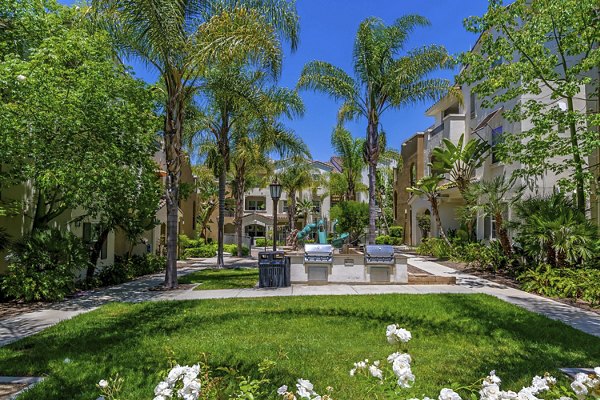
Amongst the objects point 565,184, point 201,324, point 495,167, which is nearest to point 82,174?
point 201,324

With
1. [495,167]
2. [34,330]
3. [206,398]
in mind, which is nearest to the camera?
[206,398]

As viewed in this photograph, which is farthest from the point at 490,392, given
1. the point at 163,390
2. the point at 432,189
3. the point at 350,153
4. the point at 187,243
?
the point at 350,153

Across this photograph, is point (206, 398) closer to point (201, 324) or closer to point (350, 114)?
point (201, 324)

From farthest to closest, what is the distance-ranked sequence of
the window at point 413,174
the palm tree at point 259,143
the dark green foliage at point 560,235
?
the window at point 413,174 < the palm tree at point 259,143 < the dark green foliage at point 560,235

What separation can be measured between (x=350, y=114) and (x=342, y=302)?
10.6 metres

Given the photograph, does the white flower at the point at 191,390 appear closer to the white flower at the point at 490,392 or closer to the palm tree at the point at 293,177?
the white flower at the point at 490,392

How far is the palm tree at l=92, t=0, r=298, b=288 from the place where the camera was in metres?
11.7

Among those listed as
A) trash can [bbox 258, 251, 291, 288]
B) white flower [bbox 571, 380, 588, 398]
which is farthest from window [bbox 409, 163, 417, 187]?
white flower [bbox 571, 380, 588, 398]

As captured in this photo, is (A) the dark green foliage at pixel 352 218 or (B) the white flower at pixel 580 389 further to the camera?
(A) the dark green foliage at pixel 352 218

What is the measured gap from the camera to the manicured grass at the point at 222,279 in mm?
13031

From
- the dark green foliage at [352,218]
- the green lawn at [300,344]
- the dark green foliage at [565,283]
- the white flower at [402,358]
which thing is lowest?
the green lawn at [300,344]

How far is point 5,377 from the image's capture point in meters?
5.14

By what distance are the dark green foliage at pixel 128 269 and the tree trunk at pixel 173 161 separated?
285 cm

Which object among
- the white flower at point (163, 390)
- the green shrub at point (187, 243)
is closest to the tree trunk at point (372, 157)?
the green shrub at point (187, 243)
